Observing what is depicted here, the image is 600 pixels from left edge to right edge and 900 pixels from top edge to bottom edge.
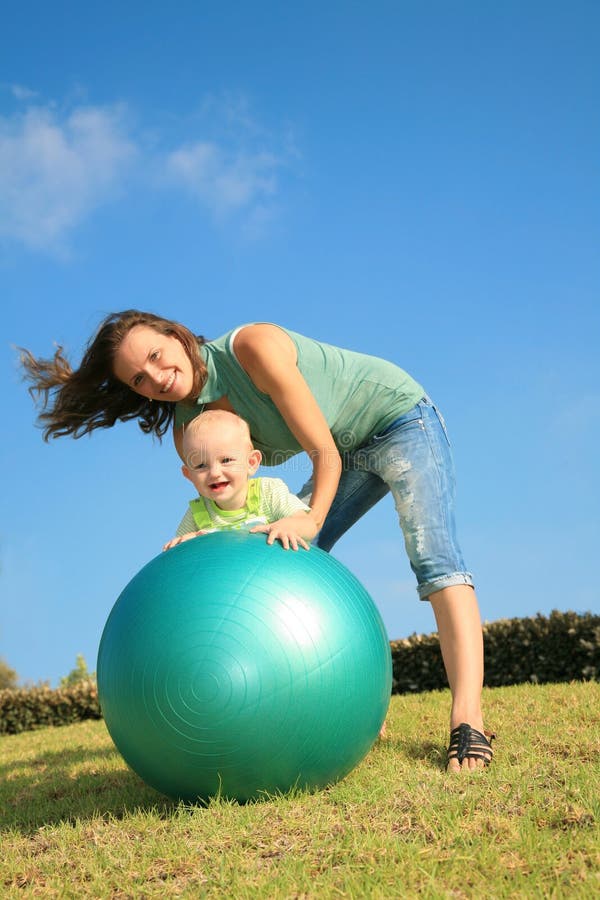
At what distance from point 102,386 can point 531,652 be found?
292 inches

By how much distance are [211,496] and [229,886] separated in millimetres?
2321

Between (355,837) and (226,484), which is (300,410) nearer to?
(226,484)

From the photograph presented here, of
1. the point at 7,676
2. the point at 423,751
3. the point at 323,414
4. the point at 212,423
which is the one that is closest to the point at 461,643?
the point at 423,751

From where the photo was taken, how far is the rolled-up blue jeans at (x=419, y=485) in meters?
5.31

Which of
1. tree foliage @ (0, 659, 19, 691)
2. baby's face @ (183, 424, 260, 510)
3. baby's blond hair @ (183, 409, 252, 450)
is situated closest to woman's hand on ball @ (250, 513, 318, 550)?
baby's face @ (183, 424, 260, 510)

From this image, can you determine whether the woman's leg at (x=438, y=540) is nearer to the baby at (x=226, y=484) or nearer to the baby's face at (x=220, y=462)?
the baby at (x=226, y=484)

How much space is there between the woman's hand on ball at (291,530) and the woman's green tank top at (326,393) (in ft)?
3.09

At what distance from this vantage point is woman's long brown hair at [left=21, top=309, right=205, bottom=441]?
548cm

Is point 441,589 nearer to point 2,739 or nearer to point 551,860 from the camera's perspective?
point 551,860

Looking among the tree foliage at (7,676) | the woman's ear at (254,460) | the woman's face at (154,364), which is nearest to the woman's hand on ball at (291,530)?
the woman's ear at (254,460)

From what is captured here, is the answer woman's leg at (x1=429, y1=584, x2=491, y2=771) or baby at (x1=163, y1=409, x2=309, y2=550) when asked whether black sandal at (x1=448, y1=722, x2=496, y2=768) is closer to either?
woman's leg at (x1=429, y1=584, x2=491, y2=771)

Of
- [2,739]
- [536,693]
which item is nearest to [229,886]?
[536,693]

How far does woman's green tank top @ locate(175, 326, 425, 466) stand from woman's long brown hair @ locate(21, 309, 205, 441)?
0.52ft

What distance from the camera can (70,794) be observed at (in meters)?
5.80
